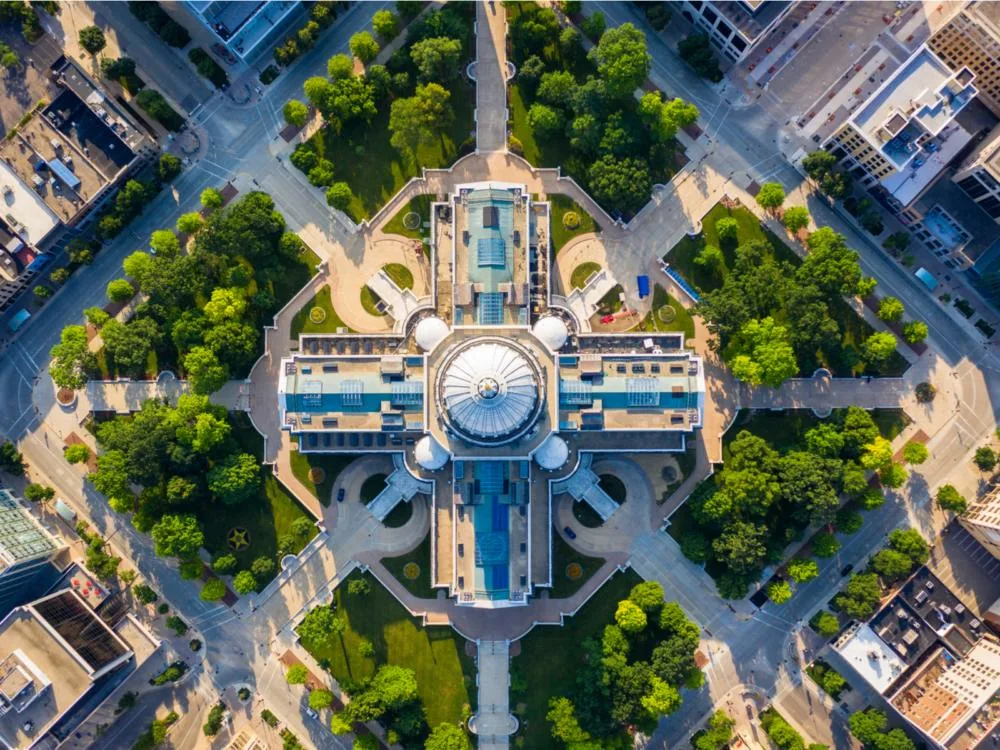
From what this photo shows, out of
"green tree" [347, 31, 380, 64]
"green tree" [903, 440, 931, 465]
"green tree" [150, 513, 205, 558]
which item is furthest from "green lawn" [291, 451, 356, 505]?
"green tree" [903, 440, 931, 465]

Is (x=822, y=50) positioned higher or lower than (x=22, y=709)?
higher

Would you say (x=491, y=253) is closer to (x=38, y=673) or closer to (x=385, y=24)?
(x=385, y=24)

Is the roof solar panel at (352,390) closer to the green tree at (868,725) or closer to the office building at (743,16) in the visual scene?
the office building at (743,16)

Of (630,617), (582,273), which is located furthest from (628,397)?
(630,617)

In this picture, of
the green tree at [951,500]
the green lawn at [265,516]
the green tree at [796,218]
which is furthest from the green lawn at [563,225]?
the green tree at [951,500]

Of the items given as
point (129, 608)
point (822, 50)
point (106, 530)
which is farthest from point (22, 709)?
point (822, 50)

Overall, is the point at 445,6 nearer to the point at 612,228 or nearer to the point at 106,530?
the point at 612,228
